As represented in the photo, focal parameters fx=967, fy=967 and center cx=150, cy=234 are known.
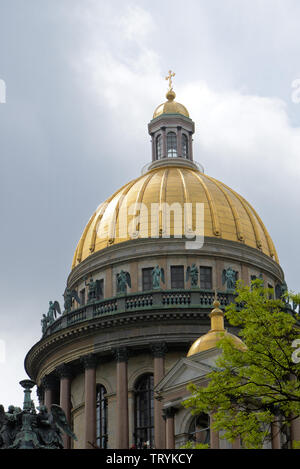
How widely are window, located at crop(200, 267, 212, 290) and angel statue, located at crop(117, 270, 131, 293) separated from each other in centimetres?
489

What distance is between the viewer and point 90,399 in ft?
197

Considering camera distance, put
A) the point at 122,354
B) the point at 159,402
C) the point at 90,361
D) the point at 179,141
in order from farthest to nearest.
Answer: the point at 179,141 → the point at 90,361 → the point at 122,354 → the point at 159,402

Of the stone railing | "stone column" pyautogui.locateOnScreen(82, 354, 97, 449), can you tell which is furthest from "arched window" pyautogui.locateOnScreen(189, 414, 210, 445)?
the stone railing

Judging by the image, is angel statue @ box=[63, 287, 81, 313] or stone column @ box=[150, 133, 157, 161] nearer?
angel statue @ box=[63, 287, 81, 313]

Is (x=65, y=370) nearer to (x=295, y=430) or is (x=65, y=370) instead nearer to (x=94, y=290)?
(x=94, y=290)

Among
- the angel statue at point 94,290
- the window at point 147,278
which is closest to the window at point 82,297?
the angel statue at point 94,290

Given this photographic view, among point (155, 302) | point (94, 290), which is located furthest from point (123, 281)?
point (155, 302)

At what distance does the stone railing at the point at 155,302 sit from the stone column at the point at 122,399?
9.22 ft

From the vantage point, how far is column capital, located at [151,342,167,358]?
59447mm

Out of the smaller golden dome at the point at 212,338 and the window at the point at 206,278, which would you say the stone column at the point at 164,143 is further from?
the smaller golden dome at the point at 212,338

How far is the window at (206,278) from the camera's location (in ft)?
212

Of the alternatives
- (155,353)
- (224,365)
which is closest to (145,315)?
(155,353)

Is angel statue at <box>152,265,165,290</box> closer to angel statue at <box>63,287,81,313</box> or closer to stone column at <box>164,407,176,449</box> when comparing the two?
angel statue at <box>63,287,81,313</box>

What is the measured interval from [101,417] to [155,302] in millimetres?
8176
